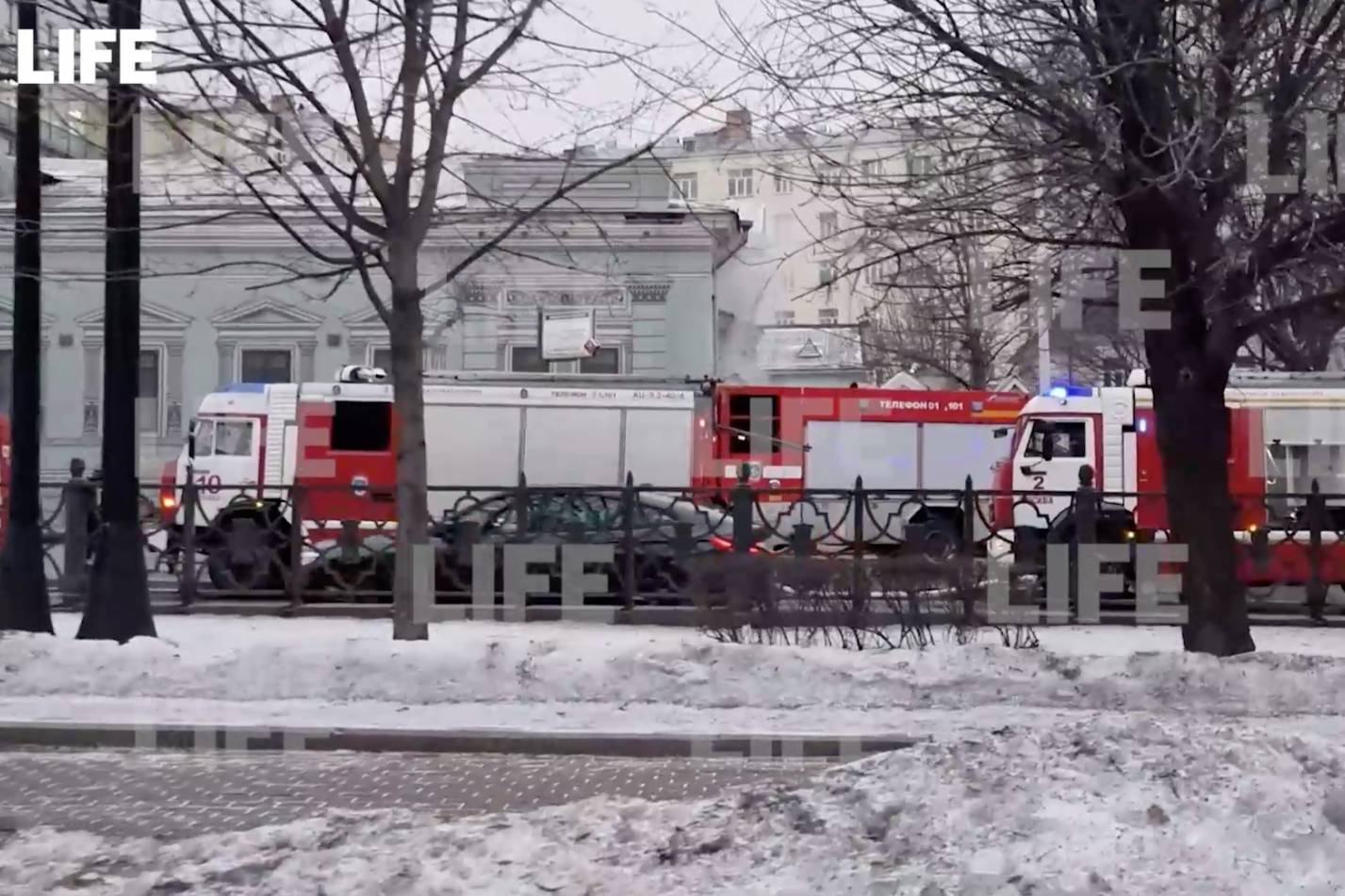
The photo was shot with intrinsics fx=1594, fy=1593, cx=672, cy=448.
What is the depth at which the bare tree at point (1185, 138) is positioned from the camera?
35.0ft

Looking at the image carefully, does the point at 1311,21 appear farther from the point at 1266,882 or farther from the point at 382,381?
the point at 382,381

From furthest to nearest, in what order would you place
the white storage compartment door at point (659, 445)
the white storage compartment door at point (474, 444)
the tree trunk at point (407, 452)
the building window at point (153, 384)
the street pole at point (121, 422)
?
the building window at point (153, 384), the white storage compartment door at point (659, 445), the white storage compartment door at point (474, 444), the tree trunk at point (407, 452), the street pole at point (121, 422)

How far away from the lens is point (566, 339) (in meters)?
29.1

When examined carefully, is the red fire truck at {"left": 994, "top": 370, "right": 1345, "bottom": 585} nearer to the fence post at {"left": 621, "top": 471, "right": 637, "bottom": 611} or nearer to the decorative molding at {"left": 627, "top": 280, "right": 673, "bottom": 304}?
the fence post at {"left": 621, "top": 471, "right": 637, "bottom": 611}

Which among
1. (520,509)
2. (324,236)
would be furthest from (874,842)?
(324,236)

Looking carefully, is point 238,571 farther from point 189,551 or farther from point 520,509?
point 520,509

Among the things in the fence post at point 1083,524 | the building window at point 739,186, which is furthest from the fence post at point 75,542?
the fence post at point 1083,524

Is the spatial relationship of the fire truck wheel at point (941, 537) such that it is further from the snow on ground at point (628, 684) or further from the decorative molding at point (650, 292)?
the decorative molding at point (650, 292)

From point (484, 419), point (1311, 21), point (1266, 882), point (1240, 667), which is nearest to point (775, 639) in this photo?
point (1240, 667)

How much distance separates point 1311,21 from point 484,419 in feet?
48.8

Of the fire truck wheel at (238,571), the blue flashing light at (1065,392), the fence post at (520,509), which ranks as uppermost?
the blue flashing light at (1065,392)

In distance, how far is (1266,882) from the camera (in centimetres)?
585

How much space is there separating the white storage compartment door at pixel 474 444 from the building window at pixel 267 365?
11.0m

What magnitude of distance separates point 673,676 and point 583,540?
549cm
